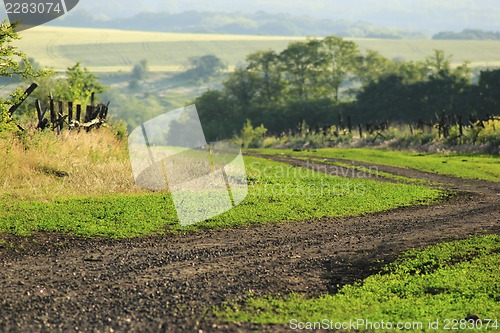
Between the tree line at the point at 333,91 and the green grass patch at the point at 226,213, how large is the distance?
105 ft

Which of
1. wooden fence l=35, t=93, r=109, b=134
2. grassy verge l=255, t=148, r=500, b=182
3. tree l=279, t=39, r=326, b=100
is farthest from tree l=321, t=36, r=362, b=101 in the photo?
wooden fence l=35, t=93, r=109, b=134

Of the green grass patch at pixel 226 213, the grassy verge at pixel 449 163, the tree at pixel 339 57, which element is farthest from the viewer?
the tree at pixel 339 57

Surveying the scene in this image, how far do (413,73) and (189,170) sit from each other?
63536 millimetres

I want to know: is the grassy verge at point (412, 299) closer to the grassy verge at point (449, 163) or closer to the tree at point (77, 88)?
the grassy verge at point (449, 163)

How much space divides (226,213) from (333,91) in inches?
3118

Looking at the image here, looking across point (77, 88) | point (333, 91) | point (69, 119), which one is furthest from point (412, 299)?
point (333, 91)

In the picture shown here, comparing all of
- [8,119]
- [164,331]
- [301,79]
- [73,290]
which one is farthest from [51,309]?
[301,79]

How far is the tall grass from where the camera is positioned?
17266 mm

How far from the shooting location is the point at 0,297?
374 inches

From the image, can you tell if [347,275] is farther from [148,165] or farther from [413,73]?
[413,73]

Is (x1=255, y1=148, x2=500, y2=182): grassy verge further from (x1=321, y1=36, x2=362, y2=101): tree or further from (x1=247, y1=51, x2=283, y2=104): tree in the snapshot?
(x1=321, y1=36, x2=362, y2=101): tree

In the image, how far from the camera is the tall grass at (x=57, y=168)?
17266mm

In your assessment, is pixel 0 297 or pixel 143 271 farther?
pixel 143 271

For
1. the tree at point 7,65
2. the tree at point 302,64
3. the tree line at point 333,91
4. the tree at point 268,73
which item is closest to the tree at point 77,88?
the tree at point 7,65
